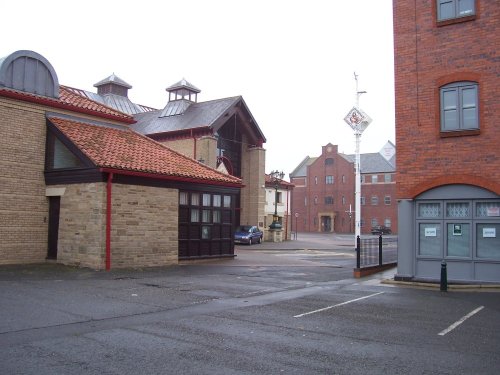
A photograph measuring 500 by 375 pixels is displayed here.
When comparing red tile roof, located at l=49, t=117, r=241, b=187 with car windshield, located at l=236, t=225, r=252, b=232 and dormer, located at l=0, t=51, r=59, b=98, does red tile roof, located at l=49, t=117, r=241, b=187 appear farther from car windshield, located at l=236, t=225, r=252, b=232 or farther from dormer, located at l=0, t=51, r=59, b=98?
car windshield, located at l=236, t=225, r=252, b=232

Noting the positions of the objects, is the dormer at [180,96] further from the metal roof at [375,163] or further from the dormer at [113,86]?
the metal roof at [375,163]

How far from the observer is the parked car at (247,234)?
37.1 m

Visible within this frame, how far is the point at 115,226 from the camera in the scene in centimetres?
1617

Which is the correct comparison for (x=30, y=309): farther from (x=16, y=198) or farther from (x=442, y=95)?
(x=442, y=95)

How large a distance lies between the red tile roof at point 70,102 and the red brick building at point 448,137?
11.7m

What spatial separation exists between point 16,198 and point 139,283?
650 cm

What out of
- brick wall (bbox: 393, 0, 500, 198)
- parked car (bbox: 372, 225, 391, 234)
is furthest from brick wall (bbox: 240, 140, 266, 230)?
parked car (bbox: 372, 225, 391, 234)

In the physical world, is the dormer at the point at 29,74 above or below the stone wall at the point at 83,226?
above

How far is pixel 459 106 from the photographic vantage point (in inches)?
558

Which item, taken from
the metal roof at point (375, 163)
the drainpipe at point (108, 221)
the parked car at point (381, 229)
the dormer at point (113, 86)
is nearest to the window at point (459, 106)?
the drainpipe at point (108, 221)

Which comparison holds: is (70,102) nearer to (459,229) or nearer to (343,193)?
(459,229)

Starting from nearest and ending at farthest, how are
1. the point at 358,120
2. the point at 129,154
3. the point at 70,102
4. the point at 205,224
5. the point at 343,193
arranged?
the point at 129,154, the point at 70,102, the point at 205,224, the point at 358,120, the point at 343,193

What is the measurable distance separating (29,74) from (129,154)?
14.9ft

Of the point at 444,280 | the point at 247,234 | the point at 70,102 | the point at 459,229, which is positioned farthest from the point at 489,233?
the point at 247,234
